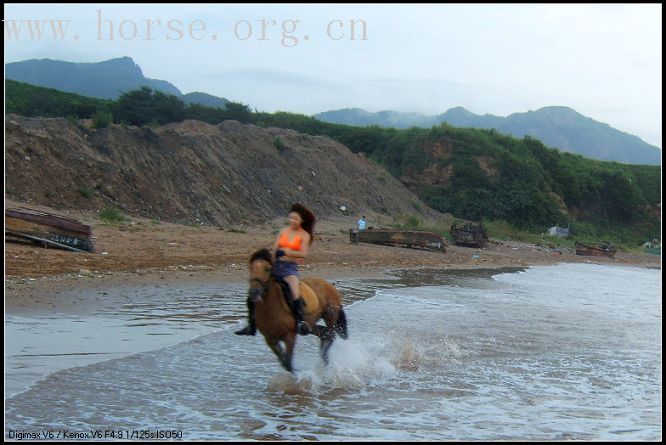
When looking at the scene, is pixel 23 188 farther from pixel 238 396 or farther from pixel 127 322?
pixel 238 396

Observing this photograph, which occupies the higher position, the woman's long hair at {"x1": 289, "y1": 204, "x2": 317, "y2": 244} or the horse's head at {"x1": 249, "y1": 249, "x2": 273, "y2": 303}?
the woman's long hair at {"x1": 289, "y1": 204, "x2": 317, "y2": 244}

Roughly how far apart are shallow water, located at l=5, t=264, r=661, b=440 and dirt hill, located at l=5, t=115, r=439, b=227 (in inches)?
523

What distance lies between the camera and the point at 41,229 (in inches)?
581

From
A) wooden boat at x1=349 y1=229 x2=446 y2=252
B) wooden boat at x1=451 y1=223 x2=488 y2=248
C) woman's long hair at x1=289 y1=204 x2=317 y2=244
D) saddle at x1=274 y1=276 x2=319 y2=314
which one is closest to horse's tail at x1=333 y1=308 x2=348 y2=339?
saddle at x1=274 y1=276 x2=319 y2=314

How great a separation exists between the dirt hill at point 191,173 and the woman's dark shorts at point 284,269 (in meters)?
17.0

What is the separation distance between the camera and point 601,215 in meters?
61.1

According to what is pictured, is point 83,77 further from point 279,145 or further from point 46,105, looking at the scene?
point 279,145

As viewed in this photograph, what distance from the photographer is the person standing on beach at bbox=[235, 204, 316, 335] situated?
24.3 ft

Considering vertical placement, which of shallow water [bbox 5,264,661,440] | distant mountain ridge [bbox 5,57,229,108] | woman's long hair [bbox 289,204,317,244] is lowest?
shallow water [bbox 5,264,661,440]

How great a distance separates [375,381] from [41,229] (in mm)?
9278

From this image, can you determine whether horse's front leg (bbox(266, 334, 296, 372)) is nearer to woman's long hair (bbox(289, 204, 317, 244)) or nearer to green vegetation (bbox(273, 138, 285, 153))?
woman's long hair (bbox(289, 204, 317, 244))

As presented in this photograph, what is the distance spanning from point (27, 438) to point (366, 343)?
5.36 meters

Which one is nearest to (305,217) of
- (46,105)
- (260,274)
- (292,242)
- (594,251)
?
(292,242)

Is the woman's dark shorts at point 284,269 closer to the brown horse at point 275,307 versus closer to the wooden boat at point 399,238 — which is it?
the brown horse at point 275,307
